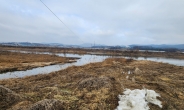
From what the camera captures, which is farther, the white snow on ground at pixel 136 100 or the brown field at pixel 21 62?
the brown field at pixel 21 62

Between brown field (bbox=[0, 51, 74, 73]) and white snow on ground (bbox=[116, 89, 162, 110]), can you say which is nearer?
white snow on ground (bbox=[116, 89, 162, 110])

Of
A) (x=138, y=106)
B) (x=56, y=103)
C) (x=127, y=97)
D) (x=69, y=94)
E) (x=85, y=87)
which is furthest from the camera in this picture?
(x=85, y=87)

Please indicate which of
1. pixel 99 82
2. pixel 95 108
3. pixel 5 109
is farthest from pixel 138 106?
pixel 5 109

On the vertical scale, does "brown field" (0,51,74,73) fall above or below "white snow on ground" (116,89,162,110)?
below

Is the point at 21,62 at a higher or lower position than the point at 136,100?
lower

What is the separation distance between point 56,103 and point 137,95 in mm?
3395

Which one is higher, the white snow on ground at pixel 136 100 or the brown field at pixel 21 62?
the white snow on ground at pixel 136 100

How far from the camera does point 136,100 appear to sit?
238 inches

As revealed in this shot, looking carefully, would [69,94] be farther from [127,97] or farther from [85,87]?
[127,97]

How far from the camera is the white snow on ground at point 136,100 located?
18.4 ft

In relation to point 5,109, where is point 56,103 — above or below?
above

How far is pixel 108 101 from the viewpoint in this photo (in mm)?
5992

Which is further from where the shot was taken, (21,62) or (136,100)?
(21,62)

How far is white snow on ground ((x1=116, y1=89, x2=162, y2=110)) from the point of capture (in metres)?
5.60
